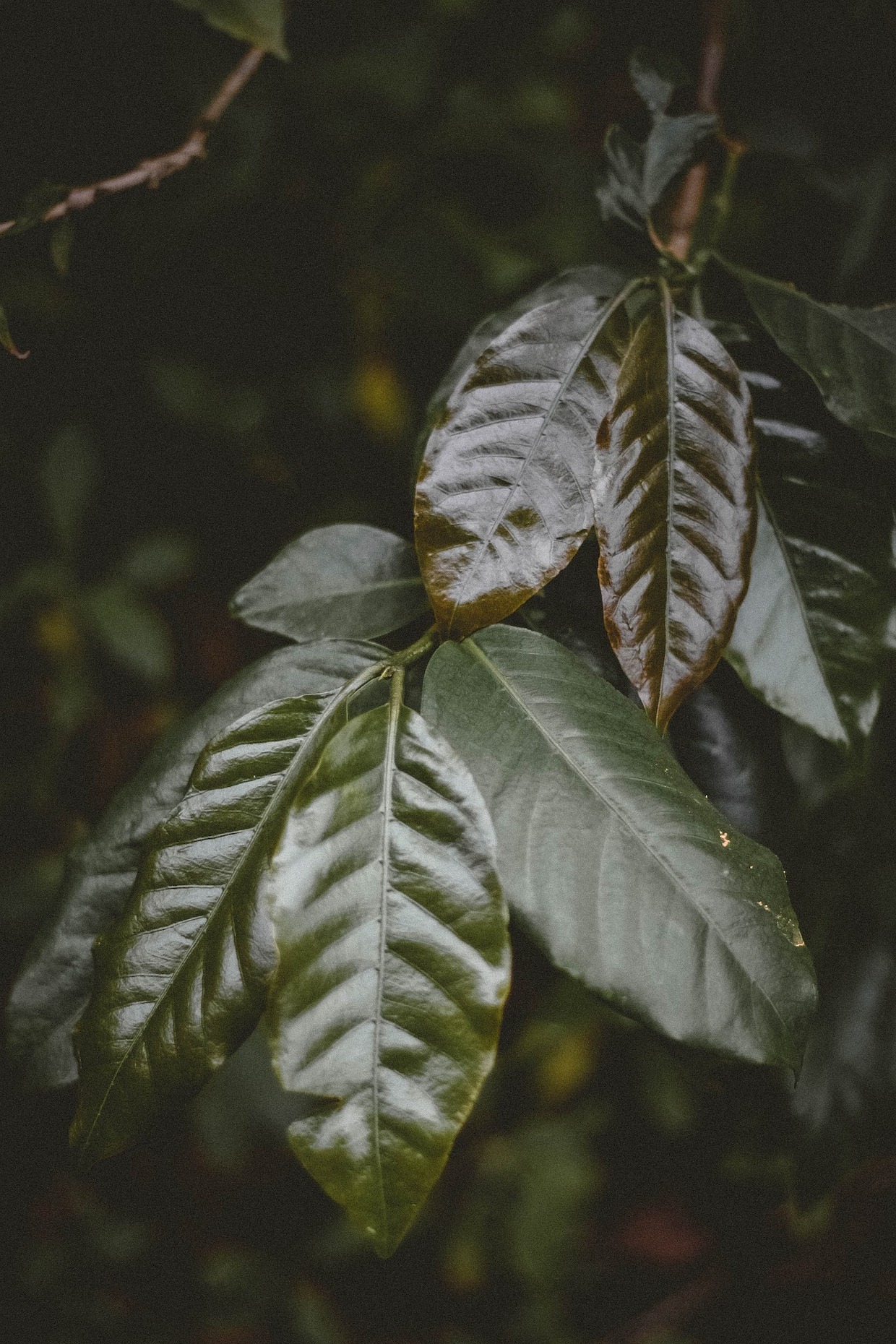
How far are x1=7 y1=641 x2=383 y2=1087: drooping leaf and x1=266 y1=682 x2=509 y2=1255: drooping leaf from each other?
A: 153mm

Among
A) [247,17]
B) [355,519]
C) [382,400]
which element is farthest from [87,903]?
[382,400]

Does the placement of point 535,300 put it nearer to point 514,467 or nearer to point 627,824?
point 514,467

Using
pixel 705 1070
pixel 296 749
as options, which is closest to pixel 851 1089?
pixel 705 1070

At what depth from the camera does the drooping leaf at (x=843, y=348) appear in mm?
502

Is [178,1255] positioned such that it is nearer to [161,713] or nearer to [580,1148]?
[580,1148]

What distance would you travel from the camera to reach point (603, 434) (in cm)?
47

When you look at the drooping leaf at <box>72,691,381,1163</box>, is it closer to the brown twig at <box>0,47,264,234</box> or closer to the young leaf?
the young leaf

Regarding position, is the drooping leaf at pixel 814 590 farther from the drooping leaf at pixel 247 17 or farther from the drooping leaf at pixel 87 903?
the drooping leaf at pixel 247 17

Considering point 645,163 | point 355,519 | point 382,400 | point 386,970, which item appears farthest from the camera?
point 382,400

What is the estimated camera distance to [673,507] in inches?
18.6

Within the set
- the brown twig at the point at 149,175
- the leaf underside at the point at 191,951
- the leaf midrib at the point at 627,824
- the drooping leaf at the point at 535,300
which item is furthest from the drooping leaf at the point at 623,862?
the brown twig at the point at 149,175

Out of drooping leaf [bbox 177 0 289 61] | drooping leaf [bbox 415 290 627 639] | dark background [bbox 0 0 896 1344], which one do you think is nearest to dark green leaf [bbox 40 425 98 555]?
dark background [bbox 0 0 896 1344]

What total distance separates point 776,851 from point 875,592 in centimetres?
20

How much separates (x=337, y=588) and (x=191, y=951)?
0.27 m
